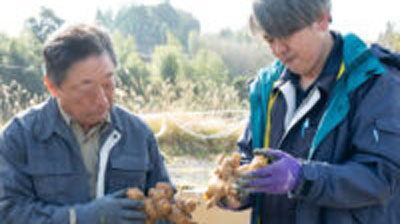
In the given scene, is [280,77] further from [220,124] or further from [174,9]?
[174,9]

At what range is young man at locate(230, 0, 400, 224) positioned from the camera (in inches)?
57.7

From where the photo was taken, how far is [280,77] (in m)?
1.85

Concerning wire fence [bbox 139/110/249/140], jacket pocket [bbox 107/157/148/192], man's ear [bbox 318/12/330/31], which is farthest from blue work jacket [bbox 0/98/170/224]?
wire fence [bbox 139/110/249/140]

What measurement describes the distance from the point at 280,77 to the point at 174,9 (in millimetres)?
30680

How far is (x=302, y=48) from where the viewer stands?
1.62 metres

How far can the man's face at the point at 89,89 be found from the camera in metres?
1.57

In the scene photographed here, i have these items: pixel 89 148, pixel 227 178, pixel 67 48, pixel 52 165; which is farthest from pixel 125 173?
pixel 67 48

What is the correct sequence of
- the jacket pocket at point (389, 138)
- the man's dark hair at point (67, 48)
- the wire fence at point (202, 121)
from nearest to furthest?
the jacket pocket at point (389, 138), the man's dark hair at point (67, 48), the wire fence at point (202, 121)

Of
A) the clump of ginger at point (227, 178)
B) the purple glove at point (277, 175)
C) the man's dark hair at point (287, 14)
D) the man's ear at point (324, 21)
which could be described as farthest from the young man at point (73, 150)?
the man's ear at point (324, 21)

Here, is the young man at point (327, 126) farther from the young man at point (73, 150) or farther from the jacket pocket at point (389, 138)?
the young man at point (73, 150)

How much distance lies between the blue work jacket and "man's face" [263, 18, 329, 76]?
69 cm

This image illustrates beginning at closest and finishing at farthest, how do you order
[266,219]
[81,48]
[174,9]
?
1. [81,48]
2. [266,219]
3. [174,9]

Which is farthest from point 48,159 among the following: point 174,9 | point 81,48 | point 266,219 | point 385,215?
point 174,9

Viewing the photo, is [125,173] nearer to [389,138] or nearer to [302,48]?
[302,48]
